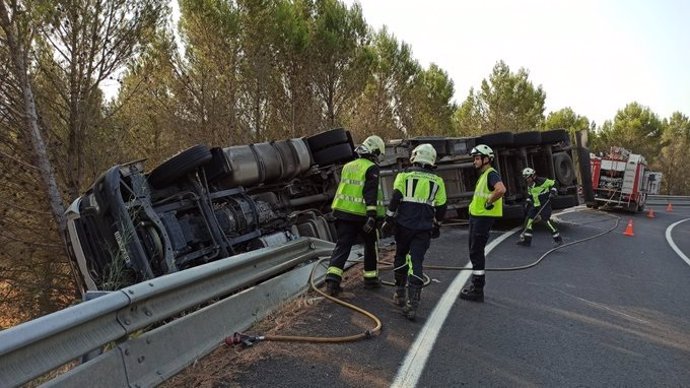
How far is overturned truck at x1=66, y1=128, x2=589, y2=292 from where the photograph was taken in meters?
5.18

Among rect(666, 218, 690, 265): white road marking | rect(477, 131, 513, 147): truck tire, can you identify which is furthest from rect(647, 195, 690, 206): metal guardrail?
rect(477, 131, 513, 147): truck tire

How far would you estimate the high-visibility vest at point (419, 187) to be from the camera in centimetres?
500

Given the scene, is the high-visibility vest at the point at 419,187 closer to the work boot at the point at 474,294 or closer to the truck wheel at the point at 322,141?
the work boot at the point at 474,294

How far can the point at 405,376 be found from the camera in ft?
10.6

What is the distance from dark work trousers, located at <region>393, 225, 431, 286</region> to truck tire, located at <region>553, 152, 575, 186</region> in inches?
357

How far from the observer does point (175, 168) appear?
5.93m

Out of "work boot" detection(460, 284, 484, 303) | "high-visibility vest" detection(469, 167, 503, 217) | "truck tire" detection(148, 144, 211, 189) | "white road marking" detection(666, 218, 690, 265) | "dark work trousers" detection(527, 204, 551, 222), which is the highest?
"truck tire" detection(148, 144, 211, 189)

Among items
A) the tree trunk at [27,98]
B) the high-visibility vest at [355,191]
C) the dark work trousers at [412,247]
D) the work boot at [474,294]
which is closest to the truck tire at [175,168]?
the high-visibility vest at [355,191]

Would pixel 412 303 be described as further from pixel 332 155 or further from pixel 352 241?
pixel 332 155

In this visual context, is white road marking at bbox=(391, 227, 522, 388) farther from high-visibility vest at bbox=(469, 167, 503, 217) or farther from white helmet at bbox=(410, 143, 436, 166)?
white helmet at bbox=(410, 143, 436, 166)

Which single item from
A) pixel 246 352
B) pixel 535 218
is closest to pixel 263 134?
pixel 535 218

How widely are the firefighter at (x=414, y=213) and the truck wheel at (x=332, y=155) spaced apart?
3211 millimetres

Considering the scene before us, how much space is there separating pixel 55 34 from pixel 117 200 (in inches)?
213

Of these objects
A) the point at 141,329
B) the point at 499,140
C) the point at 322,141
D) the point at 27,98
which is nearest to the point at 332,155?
the point at 322,141
